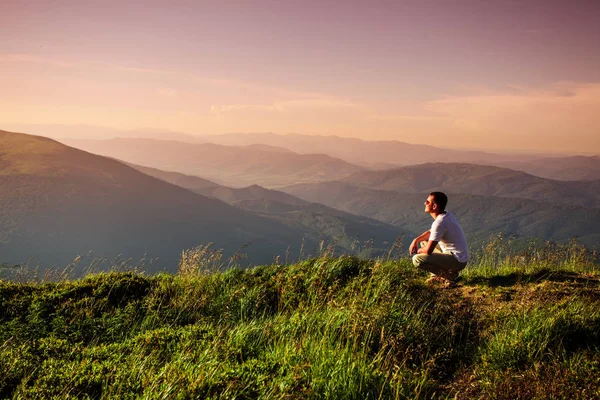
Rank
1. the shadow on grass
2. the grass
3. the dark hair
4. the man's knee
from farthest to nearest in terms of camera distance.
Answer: the man's knee
the dark hair
the shadow on grass
the grass

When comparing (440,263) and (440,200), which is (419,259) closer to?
(440,263)

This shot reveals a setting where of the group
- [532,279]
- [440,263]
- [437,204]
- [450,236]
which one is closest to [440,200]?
[437,204]

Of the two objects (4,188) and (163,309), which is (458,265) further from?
(4,188)

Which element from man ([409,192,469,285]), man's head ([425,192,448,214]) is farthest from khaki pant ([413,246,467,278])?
man's head ([425,192,448,214])

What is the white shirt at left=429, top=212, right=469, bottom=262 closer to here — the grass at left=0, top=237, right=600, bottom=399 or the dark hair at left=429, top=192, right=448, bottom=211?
the dark hair at left=429, top=192, right=448, bottom=211

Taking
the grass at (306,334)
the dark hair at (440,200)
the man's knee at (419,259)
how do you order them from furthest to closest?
the man's knee at (419,259)
the dark hair at (440,200)
the grass at (306,334)

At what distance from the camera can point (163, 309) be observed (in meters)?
6.48

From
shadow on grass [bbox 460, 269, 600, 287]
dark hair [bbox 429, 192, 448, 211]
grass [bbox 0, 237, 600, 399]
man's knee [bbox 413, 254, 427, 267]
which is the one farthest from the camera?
man's knee [bbox 413, 254, 427, 267]

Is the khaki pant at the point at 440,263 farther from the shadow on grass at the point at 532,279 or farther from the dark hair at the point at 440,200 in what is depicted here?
the dark hair at the point at 440,200

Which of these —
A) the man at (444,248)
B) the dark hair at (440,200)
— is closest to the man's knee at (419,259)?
the man at (444,248)

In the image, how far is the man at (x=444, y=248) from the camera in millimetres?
7762

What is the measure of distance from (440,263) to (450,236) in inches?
22.6

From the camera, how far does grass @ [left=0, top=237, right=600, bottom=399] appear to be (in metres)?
3.71

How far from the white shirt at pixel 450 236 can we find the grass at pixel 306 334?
619 mm
